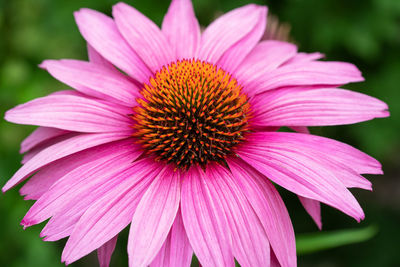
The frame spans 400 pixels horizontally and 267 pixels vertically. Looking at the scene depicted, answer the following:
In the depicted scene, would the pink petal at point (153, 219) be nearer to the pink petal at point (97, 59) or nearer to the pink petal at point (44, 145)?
the pink petal at point (44, 145)

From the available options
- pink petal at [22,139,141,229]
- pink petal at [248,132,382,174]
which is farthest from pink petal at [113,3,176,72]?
pink petal at [248,132,382,174]

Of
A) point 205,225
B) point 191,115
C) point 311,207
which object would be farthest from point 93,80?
point 311,207

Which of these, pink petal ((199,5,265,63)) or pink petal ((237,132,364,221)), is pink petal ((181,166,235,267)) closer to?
pink petal ((237,132,364,221))

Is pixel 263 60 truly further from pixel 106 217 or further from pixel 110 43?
pixel 106 217

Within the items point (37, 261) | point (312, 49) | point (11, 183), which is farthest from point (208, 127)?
point (312, 49)

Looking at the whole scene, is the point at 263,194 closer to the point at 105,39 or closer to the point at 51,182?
the point at 51,182
